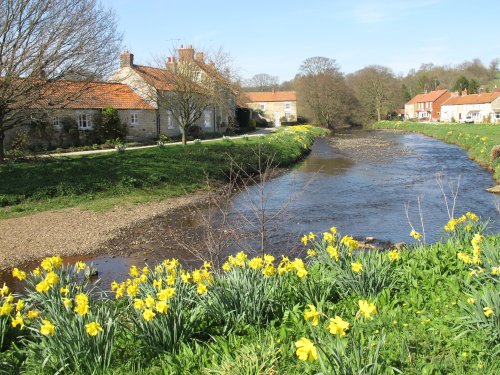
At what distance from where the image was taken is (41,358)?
4.61 metres

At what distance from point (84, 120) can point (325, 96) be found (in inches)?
1854

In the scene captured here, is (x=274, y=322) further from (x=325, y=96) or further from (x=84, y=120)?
(x=325, y=96)

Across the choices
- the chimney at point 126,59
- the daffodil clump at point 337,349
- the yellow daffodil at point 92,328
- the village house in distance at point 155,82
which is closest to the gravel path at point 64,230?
the yellow daffodil at point 92,328

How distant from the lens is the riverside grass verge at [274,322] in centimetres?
420

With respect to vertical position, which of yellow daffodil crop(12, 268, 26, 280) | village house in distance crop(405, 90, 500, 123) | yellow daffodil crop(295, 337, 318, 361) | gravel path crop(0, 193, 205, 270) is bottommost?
gravel path crop(0, 193, 205, 270)

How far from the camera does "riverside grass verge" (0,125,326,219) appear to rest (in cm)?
1695

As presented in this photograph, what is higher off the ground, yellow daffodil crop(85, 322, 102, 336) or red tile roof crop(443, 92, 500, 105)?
red tile roof crop(443, 92, 500, 105)

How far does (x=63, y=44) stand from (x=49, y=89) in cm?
202

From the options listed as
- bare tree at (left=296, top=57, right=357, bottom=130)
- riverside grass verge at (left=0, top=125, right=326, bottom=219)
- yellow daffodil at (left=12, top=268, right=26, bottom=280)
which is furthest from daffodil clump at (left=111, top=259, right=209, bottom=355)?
bare tree at (left=296, top=57, right=357, bottom=130)

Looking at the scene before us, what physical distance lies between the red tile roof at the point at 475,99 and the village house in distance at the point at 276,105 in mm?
28994

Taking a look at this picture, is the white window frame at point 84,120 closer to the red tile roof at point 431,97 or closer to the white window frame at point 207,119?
the white window frame at point 207,119

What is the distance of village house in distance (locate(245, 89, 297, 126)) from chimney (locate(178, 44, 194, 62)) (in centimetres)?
4272

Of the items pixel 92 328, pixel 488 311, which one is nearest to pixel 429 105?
pixel 488 311

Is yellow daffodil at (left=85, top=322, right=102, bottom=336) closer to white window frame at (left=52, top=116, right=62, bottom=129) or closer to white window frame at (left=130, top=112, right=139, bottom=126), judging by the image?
white window frame at (left=52, top=116, right=62, bottom=129)
